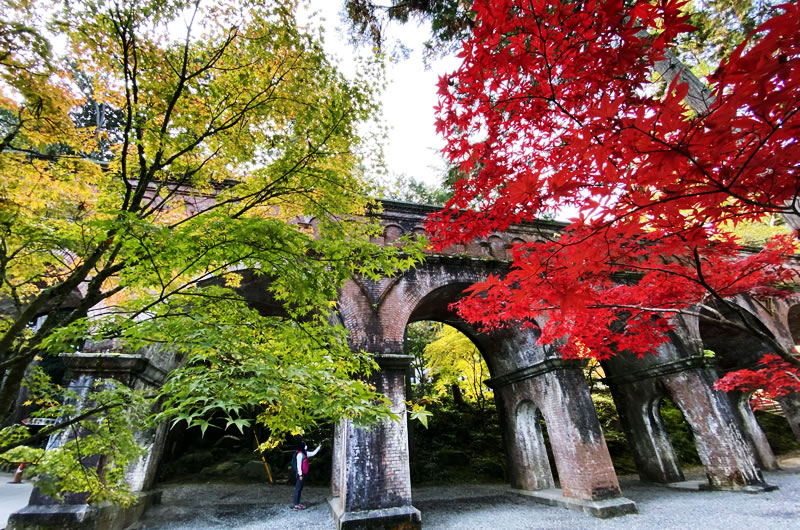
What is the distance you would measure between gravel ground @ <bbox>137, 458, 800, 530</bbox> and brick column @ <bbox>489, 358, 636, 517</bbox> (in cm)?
32

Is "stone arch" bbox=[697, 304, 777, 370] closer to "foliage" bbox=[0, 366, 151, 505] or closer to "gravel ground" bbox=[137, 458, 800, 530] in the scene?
"gravel ground" bbox=[137, 458, 800, 530]

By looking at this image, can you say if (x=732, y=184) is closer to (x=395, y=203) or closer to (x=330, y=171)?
(x=330, y=171)

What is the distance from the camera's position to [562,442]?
740 cm

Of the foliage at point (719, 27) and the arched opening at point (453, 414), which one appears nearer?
the foliage at point (719, 27)

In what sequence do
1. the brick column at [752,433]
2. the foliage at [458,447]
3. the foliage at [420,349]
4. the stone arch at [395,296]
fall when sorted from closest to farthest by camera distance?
the stone arch at [395,296], the brick column at [752,433], the foliage at [458,447], the foliage at [420,349]

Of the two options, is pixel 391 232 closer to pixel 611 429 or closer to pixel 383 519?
pixel 383 519

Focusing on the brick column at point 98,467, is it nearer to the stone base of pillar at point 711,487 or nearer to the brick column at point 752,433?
the stone base of pillar at point 711,487

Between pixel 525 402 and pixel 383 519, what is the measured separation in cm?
508

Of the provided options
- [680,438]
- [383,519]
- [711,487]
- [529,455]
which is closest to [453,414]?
[529,455]

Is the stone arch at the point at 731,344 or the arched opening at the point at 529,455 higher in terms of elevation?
the stone arch at the point at 731,344

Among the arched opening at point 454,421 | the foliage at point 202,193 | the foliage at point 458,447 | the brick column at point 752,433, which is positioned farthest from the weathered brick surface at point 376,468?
the brick column at point 752,433

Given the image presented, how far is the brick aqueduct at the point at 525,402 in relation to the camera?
6012 millimetres

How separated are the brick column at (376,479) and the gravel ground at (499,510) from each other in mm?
1096

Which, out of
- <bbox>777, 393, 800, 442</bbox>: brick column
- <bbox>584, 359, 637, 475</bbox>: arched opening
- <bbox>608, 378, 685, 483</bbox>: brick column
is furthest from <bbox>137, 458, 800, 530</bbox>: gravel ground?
<bbox>584, 359, 637, 475</bbox>: arched opening
